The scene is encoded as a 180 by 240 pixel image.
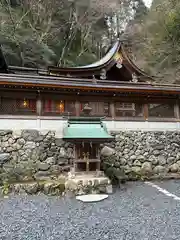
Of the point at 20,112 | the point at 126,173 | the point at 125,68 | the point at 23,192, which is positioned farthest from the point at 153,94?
the point at 23,192

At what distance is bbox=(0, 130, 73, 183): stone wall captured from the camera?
8.94m

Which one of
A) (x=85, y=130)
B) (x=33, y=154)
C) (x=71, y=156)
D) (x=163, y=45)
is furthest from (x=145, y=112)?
(x=163, y=45)

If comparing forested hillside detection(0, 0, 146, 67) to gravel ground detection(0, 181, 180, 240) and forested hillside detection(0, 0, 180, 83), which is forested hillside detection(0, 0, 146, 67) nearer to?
forested hillside detection(0, 0, 180, 83)

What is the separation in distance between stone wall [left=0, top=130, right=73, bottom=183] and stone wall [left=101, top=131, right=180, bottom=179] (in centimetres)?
189

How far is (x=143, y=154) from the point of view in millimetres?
10719

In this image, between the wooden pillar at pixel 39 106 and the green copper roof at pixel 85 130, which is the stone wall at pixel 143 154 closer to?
the green copper roof at pixel 85 130

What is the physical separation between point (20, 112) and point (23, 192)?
3.52 m

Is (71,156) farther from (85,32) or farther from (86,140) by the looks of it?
(85,32)

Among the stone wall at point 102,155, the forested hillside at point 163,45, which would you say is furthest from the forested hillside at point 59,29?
the stone wall at point 102,155

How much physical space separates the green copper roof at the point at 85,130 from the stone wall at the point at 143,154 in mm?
1801

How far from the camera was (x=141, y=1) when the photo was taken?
3014cm

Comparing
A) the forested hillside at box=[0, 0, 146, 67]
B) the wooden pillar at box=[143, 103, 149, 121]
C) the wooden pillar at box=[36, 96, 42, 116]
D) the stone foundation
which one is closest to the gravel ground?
the stone foundation

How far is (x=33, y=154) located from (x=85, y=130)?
8.50ft

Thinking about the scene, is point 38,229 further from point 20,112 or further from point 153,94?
point 153,94
